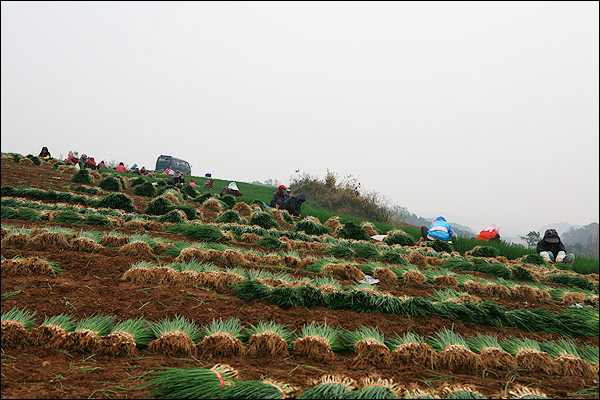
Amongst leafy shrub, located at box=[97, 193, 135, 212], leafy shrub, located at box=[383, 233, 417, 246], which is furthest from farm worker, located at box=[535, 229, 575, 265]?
leafy shrub, located at box=[97, 193, 135, 212]

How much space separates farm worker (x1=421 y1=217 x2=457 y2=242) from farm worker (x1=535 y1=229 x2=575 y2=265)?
2.82 m

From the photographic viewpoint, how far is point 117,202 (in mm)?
9008

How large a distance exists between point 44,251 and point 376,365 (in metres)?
4.25

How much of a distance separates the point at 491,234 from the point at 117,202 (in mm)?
12991

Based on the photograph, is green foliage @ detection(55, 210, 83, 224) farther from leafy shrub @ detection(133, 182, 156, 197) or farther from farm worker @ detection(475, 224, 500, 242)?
farm worker @ detection(475, 224, 500, 242)

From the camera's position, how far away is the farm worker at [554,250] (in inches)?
384

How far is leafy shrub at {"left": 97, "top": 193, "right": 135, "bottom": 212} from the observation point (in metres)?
8.91

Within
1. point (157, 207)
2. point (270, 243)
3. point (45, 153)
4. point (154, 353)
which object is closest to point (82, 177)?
point (157, 207)

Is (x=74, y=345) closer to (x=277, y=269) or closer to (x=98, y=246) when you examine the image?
(x=98, y=246)

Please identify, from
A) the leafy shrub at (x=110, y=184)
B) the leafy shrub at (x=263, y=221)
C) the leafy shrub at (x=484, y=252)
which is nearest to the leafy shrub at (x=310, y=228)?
the leafy shrub at (x=263, y=221)

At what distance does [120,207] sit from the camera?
901cm

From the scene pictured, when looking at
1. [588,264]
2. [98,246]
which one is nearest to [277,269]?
[98,246]

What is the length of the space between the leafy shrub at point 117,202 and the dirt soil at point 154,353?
16.9 ft

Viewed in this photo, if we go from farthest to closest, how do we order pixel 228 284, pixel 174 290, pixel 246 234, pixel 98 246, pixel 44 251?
pixel 246 234 → pixel 98 246 → pixel 44 251 → pixel 228 284 → pixel 174 290
